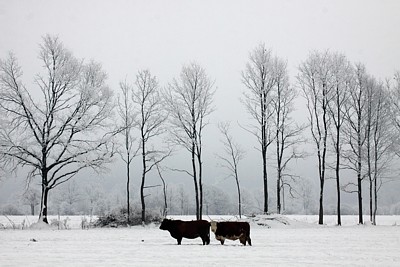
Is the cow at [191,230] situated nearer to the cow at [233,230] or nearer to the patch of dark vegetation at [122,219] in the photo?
the cow at [233,230]

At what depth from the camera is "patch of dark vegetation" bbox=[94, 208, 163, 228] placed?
3557 cm

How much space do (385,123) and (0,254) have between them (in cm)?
3269

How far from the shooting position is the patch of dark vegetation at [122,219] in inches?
1400

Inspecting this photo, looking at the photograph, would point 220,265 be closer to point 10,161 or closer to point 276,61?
point 10,161

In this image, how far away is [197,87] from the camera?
36469mm

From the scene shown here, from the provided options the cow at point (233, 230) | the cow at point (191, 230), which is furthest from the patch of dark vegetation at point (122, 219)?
the cow at point (233, 230)

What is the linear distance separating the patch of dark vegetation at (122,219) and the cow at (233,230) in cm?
2042

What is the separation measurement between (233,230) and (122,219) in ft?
72.4

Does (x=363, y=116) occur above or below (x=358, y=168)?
above

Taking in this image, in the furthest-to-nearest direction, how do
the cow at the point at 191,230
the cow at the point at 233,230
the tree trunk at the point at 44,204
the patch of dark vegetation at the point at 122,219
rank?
the patch of dark vegetation at the point at 122,219 → the tree trunk at the point at 44,204 → the cow at the point at 191,230 → the cow at the point at 233,230

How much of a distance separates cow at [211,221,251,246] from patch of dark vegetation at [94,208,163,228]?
2042 cm

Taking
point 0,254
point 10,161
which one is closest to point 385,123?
point 10,161

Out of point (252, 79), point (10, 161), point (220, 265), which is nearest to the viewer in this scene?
point (220, 265)

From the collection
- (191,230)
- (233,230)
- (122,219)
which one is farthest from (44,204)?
(233,230)
